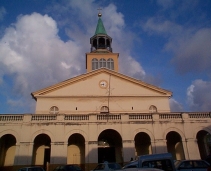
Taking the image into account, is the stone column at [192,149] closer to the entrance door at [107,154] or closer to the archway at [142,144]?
the archway at [142,144]

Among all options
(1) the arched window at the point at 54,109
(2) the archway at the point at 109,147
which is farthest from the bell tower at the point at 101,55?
(2) the archway at the point at 109,147

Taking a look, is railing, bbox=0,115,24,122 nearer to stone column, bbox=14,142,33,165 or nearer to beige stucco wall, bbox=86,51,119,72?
stone column, bbox=14,142,33,165

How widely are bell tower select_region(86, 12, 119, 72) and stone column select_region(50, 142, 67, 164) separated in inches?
634

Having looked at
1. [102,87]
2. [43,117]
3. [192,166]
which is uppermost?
[102,87]

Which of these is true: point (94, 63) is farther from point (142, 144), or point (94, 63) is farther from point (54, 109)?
point (142, 144)

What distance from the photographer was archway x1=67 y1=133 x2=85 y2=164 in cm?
2352

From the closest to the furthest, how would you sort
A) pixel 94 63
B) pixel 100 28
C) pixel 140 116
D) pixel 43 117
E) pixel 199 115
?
pixel 43 117 → pixel 140 116 → pixel 199 115 → pixel 94 63 → pixel 100 28

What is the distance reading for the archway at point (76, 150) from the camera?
23.5 m

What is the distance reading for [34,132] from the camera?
20.9 m

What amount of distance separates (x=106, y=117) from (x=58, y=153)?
18.7 feet

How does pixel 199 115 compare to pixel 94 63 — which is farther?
pixel 94 63

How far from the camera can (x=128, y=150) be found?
2070 centimetres

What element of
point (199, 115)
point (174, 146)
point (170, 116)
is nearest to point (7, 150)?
point (170, 116)

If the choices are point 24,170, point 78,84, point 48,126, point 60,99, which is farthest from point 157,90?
point 24,170
